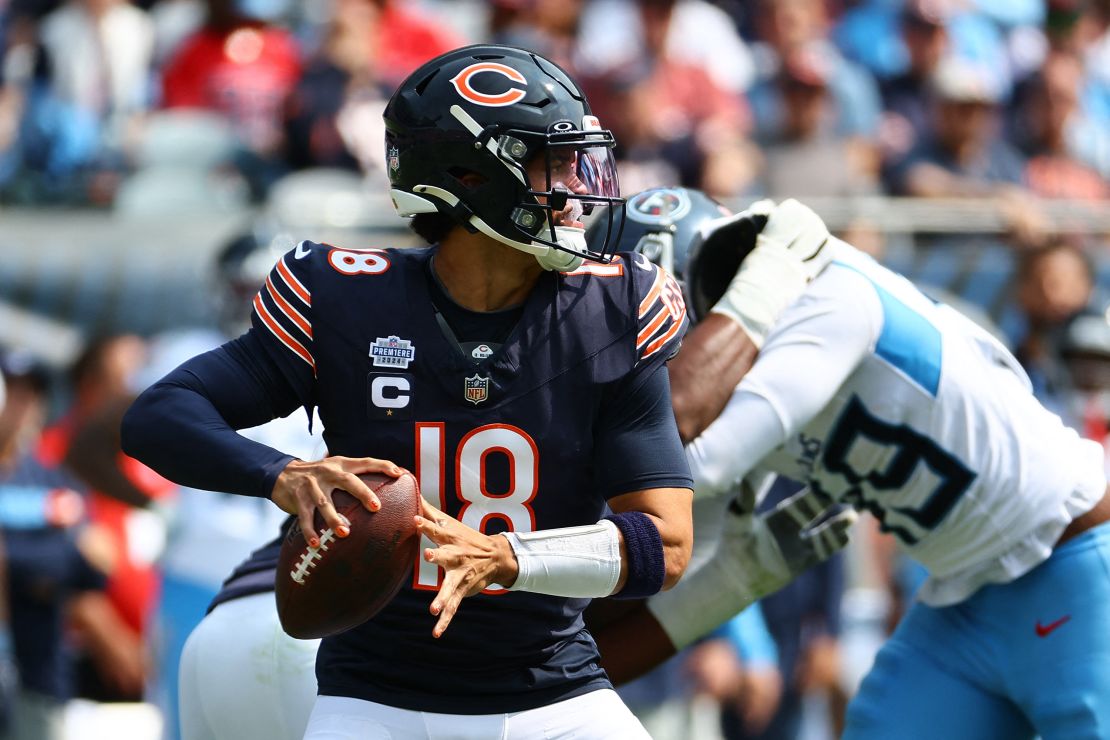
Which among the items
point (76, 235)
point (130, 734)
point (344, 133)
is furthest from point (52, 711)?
point (344, 133)

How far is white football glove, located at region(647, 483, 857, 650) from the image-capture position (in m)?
4.32

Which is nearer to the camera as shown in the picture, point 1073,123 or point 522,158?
point 522,158

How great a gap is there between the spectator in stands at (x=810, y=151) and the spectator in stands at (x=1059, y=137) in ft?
3.03

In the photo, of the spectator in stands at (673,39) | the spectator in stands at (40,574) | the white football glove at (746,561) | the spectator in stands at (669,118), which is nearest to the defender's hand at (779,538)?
the white football glove at (746,561)

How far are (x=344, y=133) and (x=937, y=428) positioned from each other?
4.66 meters

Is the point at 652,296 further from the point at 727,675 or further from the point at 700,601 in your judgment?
the point at 727,675

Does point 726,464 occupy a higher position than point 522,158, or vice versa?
point 522,158

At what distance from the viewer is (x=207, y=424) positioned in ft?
10.1

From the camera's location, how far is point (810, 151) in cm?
828

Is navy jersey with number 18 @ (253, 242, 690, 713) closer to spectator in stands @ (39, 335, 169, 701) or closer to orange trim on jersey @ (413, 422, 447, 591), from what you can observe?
orange trim on jersey @ (413, 422, 447, 591)

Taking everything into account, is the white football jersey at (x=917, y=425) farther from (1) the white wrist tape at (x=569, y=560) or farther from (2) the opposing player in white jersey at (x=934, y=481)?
(1) the white wrist tape at (x=569, y=560)

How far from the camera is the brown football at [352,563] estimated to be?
2.91 meters

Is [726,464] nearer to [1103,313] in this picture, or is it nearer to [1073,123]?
[1103,313]

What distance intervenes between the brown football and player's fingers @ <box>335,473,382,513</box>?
0.01 metres
